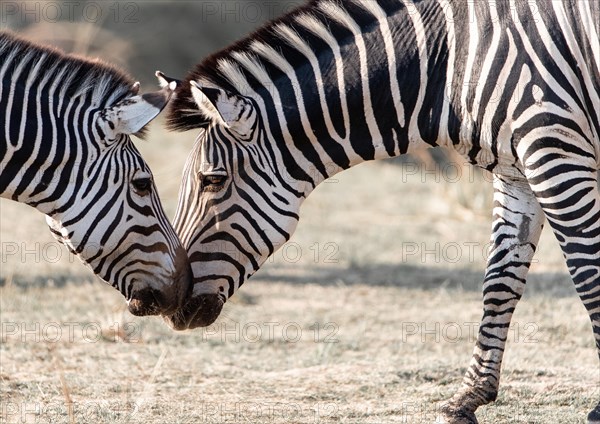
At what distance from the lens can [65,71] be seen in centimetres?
539

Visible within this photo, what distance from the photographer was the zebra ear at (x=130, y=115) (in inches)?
209

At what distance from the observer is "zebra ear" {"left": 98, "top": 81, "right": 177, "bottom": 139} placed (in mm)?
5312

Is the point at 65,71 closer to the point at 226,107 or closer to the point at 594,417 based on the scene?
the point at 226,107

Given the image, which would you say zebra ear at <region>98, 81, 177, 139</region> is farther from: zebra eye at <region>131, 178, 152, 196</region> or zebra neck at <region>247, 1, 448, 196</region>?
zebra neck at <region>247, 1, 448, 196</region>

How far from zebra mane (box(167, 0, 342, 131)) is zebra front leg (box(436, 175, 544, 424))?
155cm

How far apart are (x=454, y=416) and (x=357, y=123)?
1.82m

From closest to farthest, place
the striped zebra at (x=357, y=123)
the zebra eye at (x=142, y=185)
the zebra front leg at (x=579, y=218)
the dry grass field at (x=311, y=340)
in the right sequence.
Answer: the zebra front leg at (x=579, y=218) → the striped zebra at (x=357, y=123) → the zebra eye at (x=142, y=185) → the dry grass field at (x=311, y=340)

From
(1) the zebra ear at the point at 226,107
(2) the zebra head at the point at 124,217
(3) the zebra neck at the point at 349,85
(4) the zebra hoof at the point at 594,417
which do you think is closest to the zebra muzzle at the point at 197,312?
(2) the zebra head at the point at 124,217

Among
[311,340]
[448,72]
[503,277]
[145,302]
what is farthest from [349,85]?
[311,340]

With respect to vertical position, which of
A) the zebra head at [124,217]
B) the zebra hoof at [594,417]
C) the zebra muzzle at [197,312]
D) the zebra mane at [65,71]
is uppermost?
the zebra mane at [65,71]

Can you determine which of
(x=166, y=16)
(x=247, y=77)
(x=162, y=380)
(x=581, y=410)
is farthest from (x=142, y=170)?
(x=166, y=16)

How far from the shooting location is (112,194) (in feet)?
17.8

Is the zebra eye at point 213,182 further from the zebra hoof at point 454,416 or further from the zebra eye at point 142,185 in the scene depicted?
the zebra hoof at point 454,416

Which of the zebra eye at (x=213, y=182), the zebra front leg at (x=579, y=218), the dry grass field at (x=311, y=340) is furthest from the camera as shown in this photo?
the dry grass field at (x=311, y=340)
